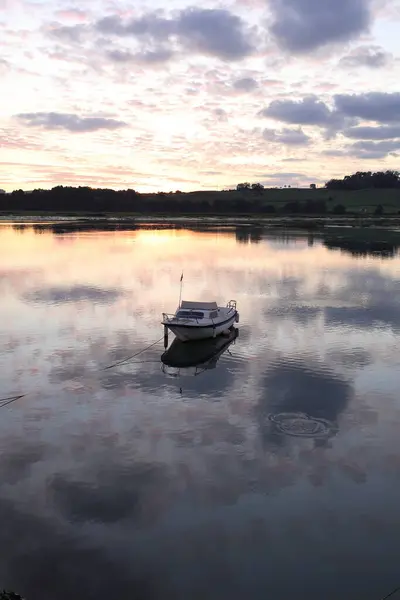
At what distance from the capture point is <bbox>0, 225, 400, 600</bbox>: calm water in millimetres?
12250

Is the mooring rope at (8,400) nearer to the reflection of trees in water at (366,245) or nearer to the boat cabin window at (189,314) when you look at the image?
the boat cabin window at (189,314)

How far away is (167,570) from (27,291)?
3719 cm

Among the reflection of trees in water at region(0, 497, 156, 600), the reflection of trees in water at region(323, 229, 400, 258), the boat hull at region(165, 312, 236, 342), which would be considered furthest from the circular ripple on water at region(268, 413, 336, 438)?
the reflection of trees in water at region(323, 229, 400, 258)

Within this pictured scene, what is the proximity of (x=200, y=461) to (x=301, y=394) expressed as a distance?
7.11 m

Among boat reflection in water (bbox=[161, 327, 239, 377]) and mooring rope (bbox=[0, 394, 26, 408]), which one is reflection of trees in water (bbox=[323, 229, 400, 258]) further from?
mooring rope (bbox=[0, 394, 26, 408])

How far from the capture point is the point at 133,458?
17.2 meters

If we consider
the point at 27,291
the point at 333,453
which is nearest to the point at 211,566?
the point at 333,453

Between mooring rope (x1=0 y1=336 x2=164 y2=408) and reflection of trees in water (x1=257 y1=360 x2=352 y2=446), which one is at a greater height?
mooring rope (x1=0 y1=336 x2=164 y2=408)

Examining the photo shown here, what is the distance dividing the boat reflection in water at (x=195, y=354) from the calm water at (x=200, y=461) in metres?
0.60

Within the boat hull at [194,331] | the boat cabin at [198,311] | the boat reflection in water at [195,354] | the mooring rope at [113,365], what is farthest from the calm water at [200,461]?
the boat cabin at [198,311]

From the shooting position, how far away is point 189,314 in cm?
3291

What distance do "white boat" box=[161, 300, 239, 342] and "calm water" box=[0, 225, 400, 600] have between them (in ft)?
5.01

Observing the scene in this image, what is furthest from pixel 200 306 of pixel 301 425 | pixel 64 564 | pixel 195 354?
pixel 64 564

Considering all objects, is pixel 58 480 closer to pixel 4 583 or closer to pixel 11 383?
pixel 4 583
